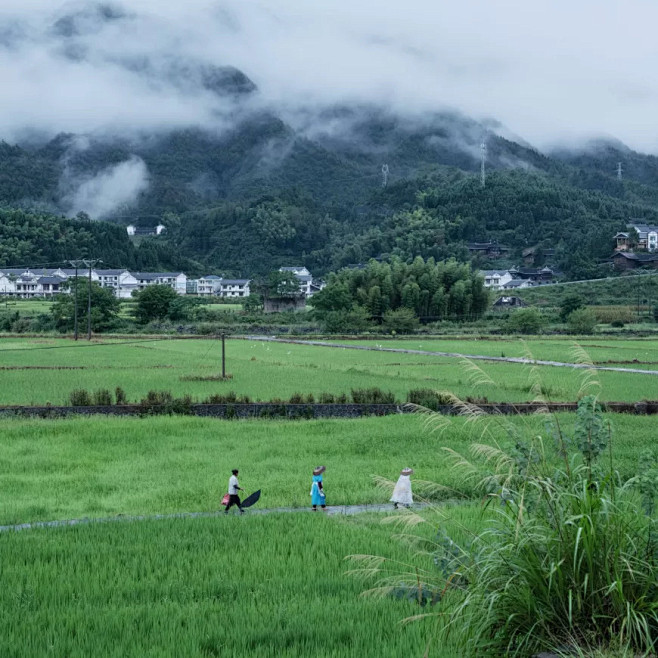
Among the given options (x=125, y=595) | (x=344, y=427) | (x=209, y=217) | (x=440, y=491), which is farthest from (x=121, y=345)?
(x=209, y=217)

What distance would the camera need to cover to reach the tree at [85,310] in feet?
219

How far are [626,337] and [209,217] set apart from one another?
11761 cm

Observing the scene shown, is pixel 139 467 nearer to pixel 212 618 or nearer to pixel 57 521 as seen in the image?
pixel 57 521

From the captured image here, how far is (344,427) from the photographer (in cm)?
1927

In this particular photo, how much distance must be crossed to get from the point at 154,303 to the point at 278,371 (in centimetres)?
4523

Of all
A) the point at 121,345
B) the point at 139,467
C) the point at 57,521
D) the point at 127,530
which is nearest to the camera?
the point at 127,530

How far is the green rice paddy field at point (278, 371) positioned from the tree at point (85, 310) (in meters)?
14.5

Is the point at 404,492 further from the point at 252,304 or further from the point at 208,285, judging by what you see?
the point at 208,285

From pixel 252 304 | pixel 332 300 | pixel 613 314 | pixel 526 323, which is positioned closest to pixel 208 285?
pixel 252 304

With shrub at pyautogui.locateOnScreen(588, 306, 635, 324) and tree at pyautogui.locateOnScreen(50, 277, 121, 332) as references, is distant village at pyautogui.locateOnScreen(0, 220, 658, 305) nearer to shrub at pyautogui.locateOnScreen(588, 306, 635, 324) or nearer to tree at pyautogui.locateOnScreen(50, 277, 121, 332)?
shrub at pyautogui.locateOnScreen(588, 306, 635, 324)

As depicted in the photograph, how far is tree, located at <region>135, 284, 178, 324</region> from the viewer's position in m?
75.9

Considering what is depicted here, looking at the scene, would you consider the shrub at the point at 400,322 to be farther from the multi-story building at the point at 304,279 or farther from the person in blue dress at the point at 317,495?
the person in blue dress at the point at 317,495

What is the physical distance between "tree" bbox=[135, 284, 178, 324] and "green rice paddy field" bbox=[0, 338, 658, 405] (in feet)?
76.4

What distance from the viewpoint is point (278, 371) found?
33.5 meters
